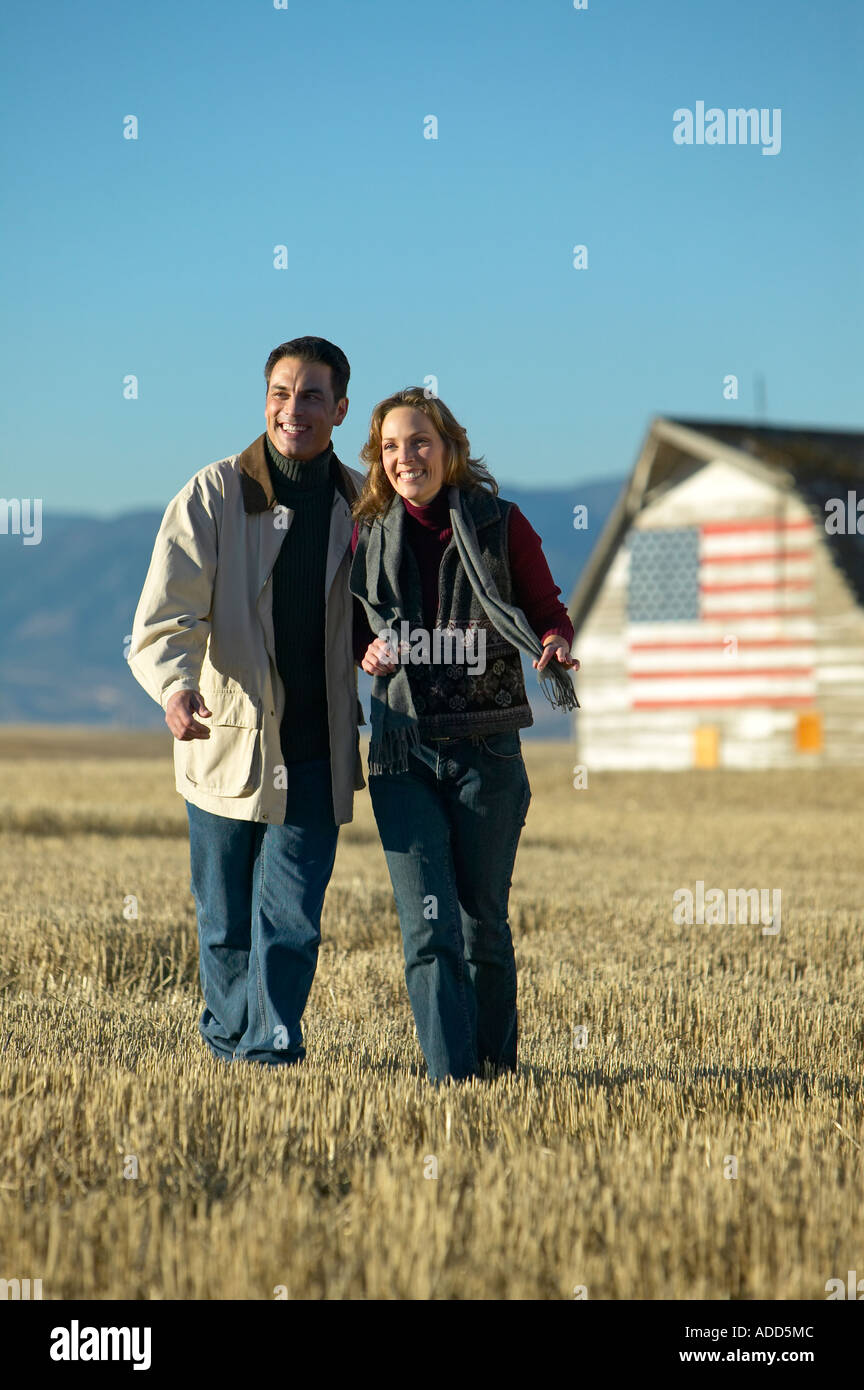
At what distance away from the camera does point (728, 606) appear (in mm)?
28125

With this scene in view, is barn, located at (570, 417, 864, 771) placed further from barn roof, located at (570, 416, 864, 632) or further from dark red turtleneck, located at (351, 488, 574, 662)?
dark red turtleneck, located at (351, 488, 574, 662)

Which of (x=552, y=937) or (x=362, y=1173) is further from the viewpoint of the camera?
(x=552, y=937)

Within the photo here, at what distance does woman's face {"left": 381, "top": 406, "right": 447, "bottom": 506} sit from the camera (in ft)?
16.0

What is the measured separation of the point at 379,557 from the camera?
4.92 metres

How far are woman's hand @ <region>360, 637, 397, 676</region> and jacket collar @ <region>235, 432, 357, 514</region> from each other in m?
0.70

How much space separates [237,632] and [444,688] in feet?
2.57

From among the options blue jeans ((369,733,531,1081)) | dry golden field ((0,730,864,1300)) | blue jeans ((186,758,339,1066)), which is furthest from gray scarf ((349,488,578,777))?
dry golden field ((0,730,864,1300))

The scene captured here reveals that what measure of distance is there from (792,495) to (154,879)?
61.3 ft

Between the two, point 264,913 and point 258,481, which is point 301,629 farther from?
point 264,913

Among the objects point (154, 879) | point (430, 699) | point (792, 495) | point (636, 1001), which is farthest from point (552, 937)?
point (792, 495)

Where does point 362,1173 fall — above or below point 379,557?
below

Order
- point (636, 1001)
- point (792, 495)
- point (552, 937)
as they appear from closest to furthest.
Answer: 1. point (636, 1001)
2. point (552, 937)
3. point (792, 495)
